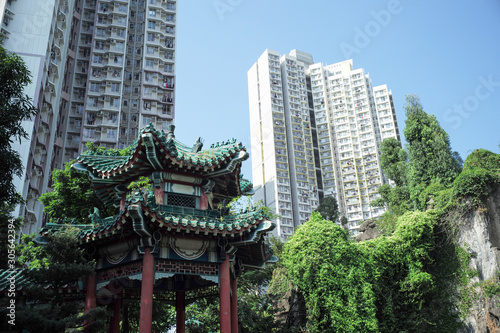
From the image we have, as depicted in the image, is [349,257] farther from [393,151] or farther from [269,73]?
[269,73]

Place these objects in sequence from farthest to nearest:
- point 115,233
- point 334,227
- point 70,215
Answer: point 70,215 < point 334,227 < point 115,233

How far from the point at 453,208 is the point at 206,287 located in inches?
713

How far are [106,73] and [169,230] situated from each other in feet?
190

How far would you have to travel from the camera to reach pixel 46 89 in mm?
49906

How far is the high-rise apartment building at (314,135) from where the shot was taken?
321ft

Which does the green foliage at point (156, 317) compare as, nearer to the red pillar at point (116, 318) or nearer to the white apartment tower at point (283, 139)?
the red pillar at point (116, 318)

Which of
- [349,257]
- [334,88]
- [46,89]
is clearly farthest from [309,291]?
[334,88]

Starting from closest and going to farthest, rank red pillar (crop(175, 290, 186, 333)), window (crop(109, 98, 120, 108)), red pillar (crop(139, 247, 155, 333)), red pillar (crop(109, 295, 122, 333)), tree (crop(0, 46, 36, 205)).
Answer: red pillar (crop(139, 247, 155, 333)) < tree (crop(0, 46, 36, 205)) < red pillar (crop(109, 295, 122, 333)) < red pillar (crop(175, 290, 186, 333)) < window (crop(109, 98, 120, 108))

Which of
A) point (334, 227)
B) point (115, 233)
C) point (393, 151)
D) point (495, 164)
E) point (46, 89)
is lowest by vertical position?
point (115, 233)

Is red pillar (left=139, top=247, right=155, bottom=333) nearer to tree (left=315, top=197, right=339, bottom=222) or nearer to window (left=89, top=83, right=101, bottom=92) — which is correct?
window (left=89, top=83, right=101, bottom=92)

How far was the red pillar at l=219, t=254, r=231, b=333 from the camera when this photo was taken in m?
14.8

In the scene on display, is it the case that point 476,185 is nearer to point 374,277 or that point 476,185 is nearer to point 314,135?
point 374,277

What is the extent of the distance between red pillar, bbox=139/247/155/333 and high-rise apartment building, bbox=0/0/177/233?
136 ft

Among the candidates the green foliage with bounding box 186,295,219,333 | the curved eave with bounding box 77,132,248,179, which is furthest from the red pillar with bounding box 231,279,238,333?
the green foliage with bounding box 186,295,219,333
